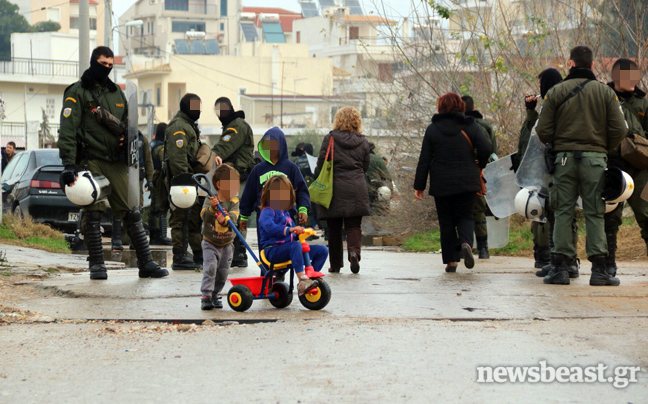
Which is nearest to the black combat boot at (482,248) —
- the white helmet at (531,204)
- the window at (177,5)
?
the white helmet at (531,204)

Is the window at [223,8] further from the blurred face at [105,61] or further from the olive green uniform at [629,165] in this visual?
the olive green uniform at [629,165]

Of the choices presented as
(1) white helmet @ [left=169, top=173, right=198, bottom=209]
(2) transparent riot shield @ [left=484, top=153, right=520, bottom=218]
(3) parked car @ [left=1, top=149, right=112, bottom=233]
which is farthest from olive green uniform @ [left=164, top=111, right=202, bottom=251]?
(3) parked car @ [left=1, top=149, right=112, bottom=233]

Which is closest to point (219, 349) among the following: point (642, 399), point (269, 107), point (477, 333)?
point (477, 333)

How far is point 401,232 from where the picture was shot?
672 inches

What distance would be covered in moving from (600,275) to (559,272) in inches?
14.0

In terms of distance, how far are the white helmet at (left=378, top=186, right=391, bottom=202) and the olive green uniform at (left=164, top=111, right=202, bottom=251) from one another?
710cm

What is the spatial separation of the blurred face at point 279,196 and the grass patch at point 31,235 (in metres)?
7.40

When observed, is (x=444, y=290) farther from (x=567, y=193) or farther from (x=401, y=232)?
(x=401, y=232)

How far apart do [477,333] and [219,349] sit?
1.59 meters

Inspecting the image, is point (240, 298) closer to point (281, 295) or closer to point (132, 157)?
point (281, 295)

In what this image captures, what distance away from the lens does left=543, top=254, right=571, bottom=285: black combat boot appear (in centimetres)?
820

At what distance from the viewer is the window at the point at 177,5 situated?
383ft

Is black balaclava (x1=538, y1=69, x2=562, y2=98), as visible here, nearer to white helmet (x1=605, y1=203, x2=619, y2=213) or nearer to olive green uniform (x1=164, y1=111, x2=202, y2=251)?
white helmet (x1=605, y1=203, x2=619, y2=213)

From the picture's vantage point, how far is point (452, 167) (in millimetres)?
9609
